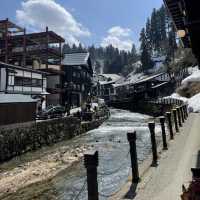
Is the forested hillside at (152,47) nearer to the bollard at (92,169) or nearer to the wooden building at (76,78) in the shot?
the wooden building at (76,78)

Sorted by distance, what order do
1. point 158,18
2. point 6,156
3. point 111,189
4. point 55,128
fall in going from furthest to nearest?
point 158,18
point 55,128
point 6,156
point 111,189

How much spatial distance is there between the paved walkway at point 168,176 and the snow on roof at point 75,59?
51.4 metres

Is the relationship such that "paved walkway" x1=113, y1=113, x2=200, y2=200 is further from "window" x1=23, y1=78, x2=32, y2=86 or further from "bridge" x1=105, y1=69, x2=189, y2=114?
"bridge" x1=105, y1=69, x2=189, y2=114

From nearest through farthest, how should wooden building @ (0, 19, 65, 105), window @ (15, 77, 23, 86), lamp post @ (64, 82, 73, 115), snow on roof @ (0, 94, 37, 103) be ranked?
1. snow on roof @ (0, 94, 37, 103)
2. window @ (15, 77, 23, 86)
3. wooden building @ (0, 19, 65, 105)
4. lamp post @ (64, 82, 73, 115)

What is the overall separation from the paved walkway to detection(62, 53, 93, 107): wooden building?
4474 cm

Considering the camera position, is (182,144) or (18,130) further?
(18,130)

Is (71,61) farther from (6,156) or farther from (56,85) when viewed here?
(6,156)

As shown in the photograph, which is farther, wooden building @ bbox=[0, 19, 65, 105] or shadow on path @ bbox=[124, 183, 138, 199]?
wooden building @ bbox=[0, 19, 65, 105]

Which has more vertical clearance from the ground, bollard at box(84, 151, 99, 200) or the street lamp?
the street lamp

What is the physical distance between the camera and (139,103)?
2482 inches

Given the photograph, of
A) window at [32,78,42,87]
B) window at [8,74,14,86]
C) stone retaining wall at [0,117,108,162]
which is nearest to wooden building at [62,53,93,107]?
window at [32,78,42,87]

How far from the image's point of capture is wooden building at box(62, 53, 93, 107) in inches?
2227

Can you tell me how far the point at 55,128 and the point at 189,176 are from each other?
21927 millimetres

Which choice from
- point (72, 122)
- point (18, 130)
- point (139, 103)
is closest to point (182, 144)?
point (18, 130)
